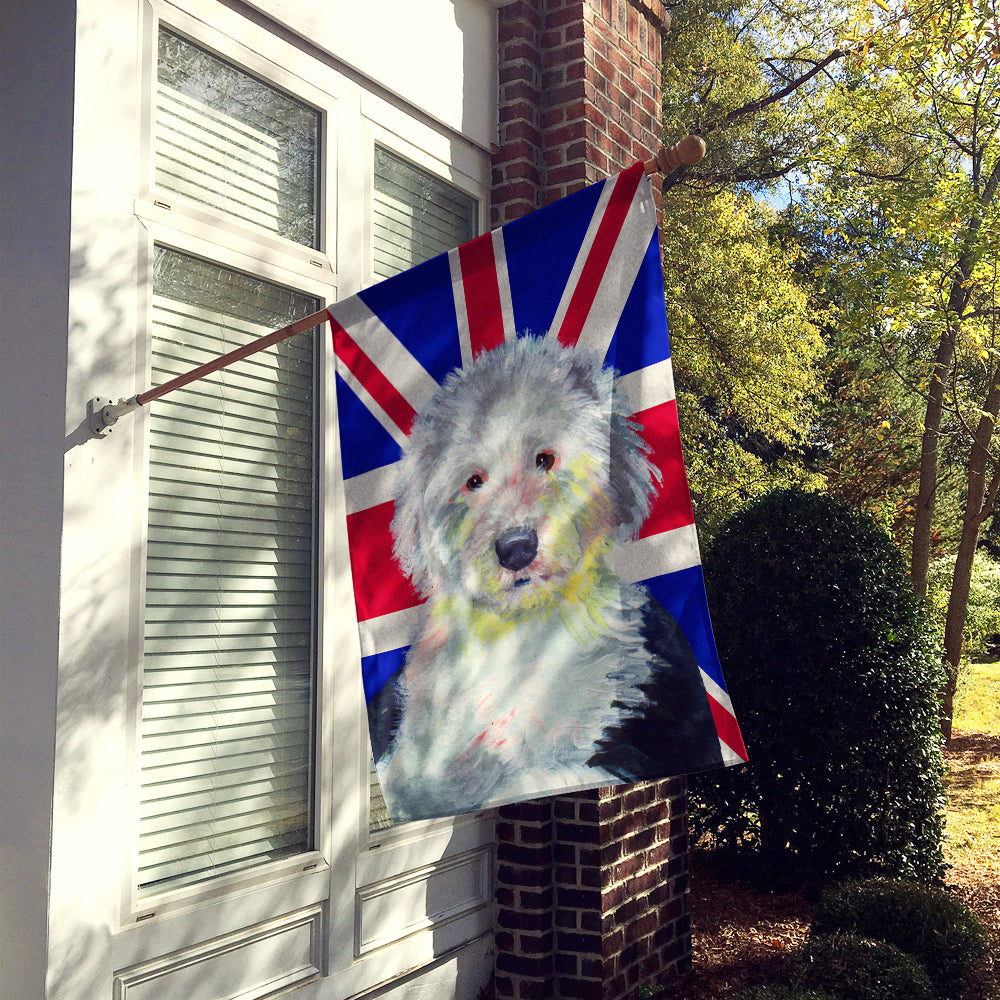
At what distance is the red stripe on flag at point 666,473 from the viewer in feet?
8.29

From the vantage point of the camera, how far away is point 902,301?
8.33 m

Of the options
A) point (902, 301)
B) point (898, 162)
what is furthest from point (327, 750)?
point (898, 162)

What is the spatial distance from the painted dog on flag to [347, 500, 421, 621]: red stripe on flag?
0.03 m

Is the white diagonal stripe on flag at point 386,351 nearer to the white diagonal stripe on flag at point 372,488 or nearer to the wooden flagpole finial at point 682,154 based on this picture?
the white diagonal stripe on flag at point 372,488

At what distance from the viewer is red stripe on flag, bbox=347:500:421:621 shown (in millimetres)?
2600

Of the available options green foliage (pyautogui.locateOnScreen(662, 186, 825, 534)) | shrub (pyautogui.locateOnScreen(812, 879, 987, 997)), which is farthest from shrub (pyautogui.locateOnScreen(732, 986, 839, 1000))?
green foliage (pyautogui.locateOnScreen(662, 186, 825, 534))

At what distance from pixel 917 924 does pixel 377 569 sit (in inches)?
135

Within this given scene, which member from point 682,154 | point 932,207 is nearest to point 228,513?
point 682,154

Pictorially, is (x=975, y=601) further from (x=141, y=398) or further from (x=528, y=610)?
(x=141, y=398)

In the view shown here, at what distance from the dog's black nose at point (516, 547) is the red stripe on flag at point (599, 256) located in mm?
512

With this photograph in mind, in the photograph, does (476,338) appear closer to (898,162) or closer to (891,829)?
(891,829)

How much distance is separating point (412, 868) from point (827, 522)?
3.49m

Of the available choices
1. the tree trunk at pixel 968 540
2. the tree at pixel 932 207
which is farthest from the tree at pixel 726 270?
the tree trunk at pixel 968 540

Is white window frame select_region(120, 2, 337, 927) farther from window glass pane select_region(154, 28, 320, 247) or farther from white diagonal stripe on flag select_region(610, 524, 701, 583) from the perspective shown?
white diagonal stripe on flag select_region(610, 524, 701, 583)
